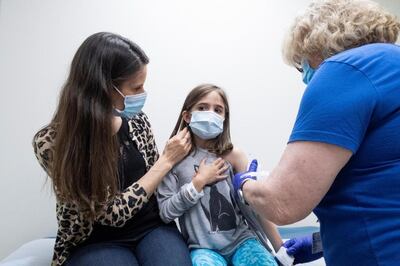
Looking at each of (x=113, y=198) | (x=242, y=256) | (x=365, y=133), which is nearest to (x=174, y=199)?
(x=113, y=198)

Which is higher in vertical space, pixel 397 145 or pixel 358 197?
pixel 397 145

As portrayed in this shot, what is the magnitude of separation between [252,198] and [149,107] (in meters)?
1.15

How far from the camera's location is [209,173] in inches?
54.3

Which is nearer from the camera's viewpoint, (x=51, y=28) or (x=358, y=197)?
(x=358, y=197)

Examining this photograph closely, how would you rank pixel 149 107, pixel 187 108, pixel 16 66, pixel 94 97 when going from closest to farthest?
pixel 94 97 → pixel 187 108 → pixel 16 66 → pixel 149 107

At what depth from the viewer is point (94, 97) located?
1.17 metres

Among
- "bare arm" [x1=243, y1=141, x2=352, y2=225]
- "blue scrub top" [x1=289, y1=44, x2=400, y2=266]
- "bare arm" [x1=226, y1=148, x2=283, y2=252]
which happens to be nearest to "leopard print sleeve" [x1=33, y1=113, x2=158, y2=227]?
"bare arm" [x1=226, y1=148, x2=283, y2=252]

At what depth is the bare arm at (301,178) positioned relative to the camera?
28.1 inches

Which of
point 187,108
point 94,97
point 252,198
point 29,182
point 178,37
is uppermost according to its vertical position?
point 178,37

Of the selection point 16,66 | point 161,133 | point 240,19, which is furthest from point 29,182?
point 240,19

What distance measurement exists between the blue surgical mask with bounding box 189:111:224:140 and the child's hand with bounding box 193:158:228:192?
0.43ft

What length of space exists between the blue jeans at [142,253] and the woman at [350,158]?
0.55 meters

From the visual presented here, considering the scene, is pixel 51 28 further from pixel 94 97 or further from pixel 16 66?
pixel 94 97

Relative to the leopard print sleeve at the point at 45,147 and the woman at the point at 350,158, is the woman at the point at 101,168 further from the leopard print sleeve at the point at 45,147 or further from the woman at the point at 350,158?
the woman at the point at 350,158
